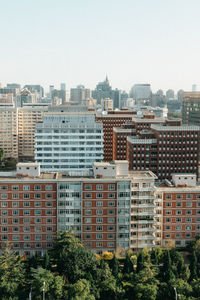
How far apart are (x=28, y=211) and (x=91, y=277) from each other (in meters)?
23.2

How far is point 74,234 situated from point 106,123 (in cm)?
11504

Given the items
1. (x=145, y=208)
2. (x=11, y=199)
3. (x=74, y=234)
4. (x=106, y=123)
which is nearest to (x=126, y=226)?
(x=145, y=208)

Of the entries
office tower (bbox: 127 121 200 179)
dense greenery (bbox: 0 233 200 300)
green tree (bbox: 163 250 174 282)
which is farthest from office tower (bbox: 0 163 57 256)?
office tower (bbox: 127 121 200 179)

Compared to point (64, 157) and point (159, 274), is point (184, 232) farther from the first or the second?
point (64, 157)

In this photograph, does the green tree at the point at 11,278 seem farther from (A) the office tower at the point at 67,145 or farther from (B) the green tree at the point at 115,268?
(A) the office tower at the point at 67,145

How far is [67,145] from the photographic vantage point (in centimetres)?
14425

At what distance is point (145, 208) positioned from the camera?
8956 centimetres

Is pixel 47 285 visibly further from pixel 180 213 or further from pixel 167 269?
pixel 180 213

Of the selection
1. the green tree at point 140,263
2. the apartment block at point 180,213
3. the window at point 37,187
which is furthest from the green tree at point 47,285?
the apartment block at point 180,213

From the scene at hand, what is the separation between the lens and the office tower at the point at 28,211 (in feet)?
284

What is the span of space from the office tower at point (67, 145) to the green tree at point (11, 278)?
6903 centimetres

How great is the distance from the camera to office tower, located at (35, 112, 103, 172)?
14250 cm

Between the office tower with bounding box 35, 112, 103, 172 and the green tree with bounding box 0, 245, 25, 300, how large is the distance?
6903cm

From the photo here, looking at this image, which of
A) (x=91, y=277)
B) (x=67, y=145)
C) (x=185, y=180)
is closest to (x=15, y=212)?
(x=91, y=277)
